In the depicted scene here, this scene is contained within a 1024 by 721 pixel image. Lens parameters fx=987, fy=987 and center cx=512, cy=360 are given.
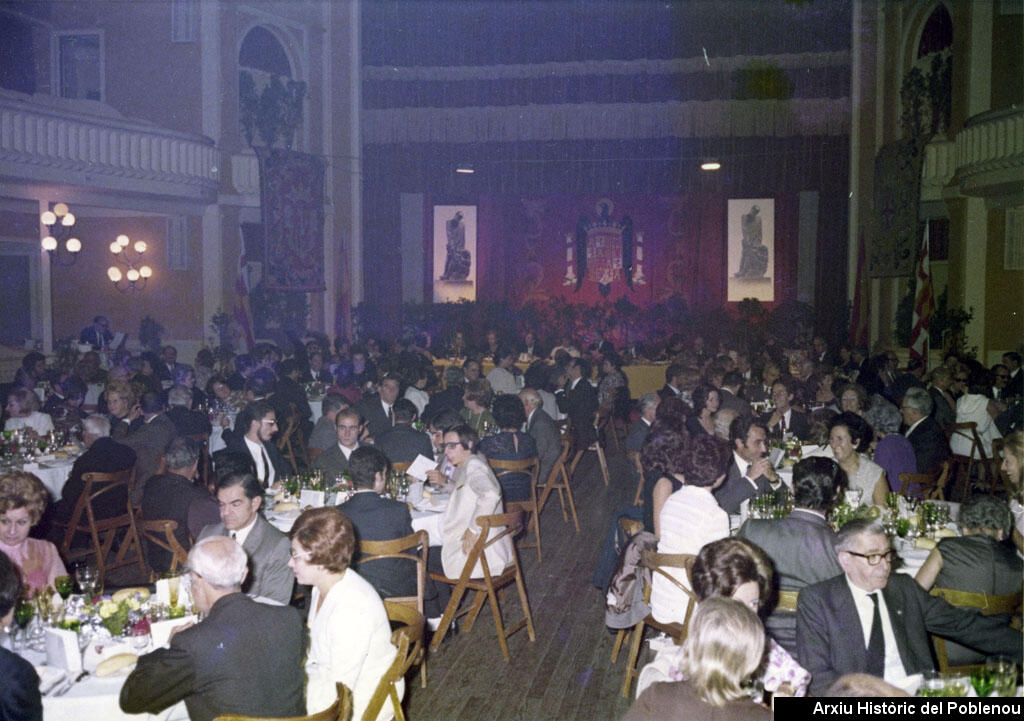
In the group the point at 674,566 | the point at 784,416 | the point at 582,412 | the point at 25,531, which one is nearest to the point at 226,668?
the point at 25,531

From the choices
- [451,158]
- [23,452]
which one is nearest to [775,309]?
[451,158]

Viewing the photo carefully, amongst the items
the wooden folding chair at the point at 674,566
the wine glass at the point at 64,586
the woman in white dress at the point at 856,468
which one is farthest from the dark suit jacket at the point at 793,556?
the wine glass at the point at 64,586

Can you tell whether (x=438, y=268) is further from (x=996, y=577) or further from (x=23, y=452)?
(x=996, y=577)

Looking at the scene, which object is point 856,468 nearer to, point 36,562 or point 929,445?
point 929,445

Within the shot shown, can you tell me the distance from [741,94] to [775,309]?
440 centimetres

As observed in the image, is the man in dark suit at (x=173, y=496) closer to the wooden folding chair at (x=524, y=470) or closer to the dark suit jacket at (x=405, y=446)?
the dark suit jacket at (x=405, y=446)

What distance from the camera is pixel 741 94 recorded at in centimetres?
1948

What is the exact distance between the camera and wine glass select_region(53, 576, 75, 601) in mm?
3869

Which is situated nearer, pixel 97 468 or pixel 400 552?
pixel 400 552

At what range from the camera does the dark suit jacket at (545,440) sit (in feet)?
25.9

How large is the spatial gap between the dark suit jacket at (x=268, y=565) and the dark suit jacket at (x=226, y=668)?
130cm

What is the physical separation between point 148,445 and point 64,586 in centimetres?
344

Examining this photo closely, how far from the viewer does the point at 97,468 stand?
6402 mm

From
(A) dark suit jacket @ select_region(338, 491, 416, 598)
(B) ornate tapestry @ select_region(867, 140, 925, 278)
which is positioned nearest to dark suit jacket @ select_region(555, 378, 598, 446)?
(A) dark suit jacket @ select_region(338, 491, 416, 598)
